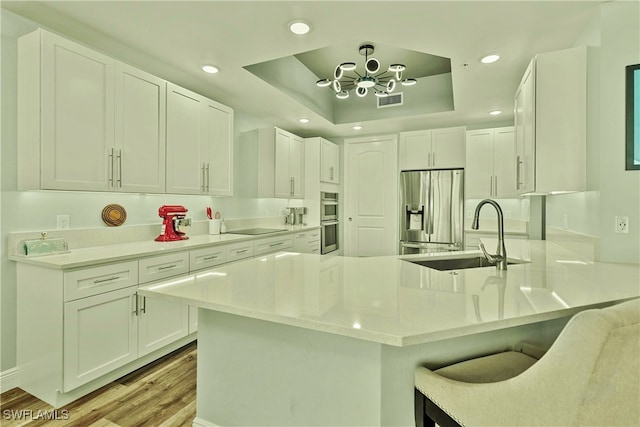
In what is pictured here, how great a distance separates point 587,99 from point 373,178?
334 cm

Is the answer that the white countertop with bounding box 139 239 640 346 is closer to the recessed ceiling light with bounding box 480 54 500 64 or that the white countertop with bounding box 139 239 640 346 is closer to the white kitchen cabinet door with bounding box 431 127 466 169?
the recessed ceiling light with bounding box 480 54 500 64

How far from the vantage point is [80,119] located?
6.95 feet

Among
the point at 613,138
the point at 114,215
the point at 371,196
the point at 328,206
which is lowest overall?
the point at 114,215

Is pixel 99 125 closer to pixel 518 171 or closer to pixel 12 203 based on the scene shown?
pixel 12 203

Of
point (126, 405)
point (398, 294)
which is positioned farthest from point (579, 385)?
point (126, 405)

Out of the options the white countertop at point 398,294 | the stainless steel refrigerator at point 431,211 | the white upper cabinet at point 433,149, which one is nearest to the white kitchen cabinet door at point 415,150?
the white upper cabinet at point 433,149

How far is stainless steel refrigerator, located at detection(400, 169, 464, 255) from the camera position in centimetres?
444

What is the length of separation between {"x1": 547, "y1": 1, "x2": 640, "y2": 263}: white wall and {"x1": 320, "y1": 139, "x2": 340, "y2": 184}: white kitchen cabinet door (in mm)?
3424

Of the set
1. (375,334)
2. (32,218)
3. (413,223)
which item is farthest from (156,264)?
(413,223)

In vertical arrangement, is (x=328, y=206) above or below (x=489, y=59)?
below

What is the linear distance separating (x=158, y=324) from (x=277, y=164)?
2407mm

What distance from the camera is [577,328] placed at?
0.78 meters

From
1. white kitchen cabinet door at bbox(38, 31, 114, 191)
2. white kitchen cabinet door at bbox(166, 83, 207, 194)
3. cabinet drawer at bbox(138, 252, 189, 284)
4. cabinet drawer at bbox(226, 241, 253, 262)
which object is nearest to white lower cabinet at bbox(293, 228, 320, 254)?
cabinet drawer at bbox(226, 241, 253, 262)

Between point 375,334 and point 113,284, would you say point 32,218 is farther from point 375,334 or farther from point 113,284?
point 375,334
